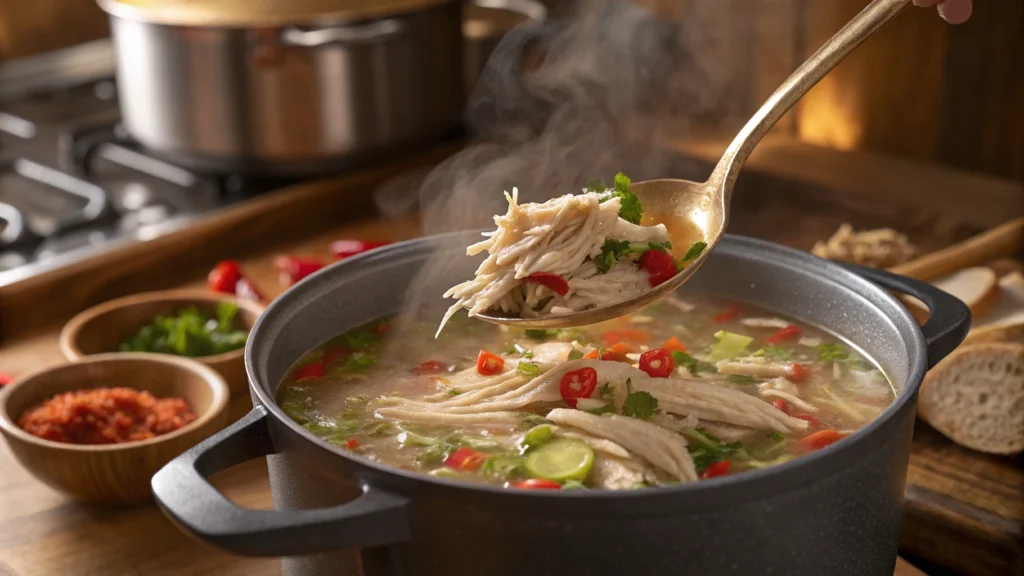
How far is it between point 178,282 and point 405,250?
1.52 meters

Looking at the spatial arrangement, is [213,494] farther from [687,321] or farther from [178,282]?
[178,282]

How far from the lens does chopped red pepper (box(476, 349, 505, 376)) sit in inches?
92.4

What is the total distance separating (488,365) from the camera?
235 centimetres

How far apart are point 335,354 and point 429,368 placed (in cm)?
20

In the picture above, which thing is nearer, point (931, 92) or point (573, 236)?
point (573, 236)

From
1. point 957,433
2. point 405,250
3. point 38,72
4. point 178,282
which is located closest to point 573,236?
point 405,250

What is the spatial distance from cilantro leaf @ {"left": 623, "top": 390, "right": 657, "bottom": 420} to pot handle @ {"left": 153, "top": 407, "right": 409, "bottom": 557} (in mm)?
563

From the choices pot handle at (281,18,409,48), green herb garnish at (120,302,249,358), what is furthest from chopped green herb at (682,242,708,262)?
pot handle at (281,18,409,48)

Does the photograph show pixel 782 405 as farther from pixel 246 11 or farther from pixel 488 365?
pixel 246 11

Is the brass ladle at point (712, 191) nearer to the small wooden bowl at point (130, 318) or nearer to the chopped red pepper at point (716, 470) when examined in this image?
the chopped red pepper at point (716, 470)

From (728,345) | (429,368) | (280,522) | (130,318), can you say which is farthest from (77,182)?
(280,522)

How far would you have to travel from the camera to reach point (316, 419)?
223 cm

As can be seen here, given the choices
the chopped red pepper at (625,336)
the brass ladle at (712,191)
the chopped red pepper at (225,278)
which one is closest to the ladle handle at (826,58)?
the brass ladle at (712,191)

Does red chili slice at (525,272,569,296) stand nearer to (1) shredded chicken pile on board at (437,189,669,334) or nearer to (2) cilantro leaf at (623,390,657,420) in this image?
(1) shredded chicken pile on board at (437,189,669,334)
